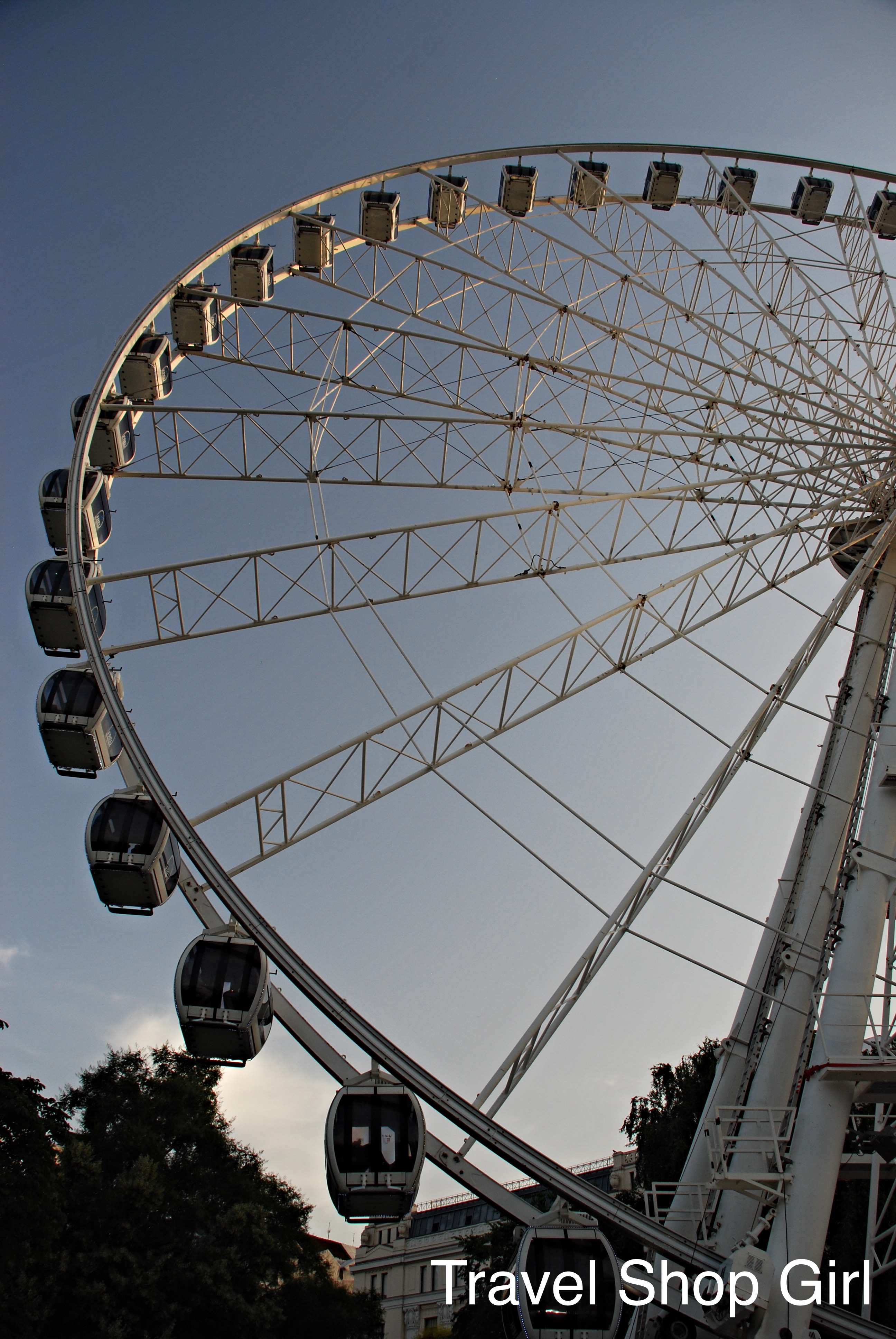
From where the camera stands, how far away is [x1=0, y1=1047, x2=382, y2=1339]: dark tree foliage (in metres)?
27.0

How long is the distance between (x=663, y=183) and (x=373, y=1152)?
68.4 feet

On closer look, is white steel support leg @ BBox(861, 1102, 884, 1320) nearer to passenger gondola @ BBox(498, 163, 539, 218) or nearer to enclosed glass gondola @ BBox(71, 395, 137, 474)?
enclosed glass gondola @ BBox(71, 395, 137, 474)

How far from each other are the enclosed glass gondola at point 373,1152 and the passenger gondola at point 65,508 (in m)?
9.79

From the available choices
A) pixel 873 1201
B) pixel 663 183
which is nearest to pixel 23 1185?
pixel 873 1201

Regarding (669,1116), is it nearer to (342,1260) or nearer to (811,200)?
(811,200)

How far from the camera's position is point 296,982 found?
1170 cm

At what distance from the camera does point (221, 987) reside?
12.1 metres

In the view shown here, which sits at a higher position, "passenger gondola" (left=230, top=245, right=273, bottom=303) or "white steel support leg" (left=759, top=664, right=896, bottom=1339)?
"passenger gondola" (left=230, top=245, right=273, bottom=303)

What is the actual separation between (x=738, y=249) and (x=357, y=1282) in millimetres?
72799

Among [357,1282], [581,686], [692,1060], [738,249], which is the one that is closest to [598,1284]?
[581,686]

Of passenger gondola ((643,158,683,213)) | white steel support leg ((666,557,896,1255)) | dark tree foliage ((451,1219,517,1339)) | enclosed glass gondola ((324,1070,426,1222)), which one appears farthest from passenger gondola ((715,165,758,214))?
dark tree foliage ((451,1219,517,1339))

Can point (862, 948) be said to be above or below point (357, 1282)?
above

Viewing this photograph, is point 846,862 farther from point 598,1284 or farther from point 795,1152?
point 598,1284

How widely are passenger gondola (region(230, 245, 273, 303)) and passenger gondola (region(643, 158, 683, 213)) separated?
8.81 m
